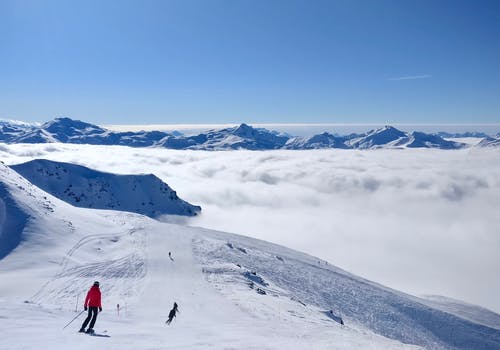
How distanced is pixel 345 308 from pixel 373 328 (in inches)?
186

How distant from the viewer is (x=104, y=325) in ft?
64.1

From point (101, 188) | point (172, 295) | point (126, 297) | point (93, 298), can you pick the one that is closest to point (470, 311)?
point (172, 295)

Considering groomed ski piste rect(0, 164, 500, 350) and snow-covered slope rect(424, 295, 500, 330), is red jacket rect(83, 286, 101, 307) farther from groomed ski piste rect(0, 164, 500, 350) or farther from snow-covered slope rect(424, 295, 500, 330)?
snow-covered slope rect(424, 295, 500, 330)

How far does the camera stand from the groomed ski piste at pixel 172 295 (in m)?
18.3

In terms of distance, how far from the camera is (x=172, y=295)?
111ft

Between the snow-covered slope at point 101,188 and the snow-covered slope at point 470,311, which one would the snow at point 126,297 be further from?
the snow-covered slope at point 101,188

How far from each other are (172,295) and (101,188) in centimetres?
14661

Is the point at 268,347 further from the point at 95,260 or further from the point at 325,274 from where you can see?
the point at 325,274

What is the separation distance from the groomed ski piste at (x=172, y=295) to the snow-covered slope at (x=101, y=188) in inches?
3810

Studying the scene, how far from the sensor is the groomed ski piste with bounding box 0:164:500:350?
18281 millimetres

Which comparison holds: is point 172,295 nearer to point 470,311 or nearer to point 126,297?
point 126,297

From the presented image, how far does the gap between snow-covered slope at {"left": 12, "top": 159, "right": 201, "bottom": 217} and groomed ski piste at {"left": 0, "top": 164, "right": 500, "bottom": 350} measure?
96763mm

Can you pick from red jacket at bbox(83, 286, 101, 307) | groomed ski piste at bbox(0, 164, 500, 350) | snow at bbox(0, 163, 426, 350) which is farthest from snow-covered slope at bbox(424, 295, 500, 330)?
red jacket at bbox(83, 286, 101, 307)

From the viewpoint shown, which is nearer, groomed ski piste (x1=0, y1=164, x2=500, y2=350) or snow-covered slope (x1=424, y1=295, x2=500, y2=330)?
groomed ski piste (x1=0, y1=164, x2=500, y2=350)
